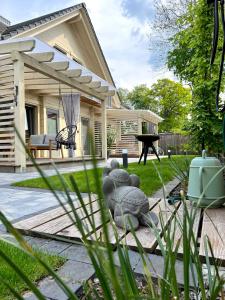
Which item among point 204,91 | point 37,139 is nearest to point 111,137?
point 37,139

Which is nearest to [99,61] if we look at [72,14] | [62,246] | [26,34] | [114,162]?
[72,14]

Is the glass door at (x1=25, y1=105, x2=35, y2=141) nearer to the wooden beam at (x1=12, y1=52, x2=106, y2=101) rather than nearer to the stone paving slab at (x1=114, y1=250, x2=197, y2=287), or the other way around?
the wooden beam at (x1=12, y1=52, x2=106, y2=101)

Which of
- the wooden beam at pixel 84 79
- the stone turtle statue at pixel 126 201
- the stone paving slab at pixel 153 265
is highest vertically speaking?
the wooden beam at pixel 84 79

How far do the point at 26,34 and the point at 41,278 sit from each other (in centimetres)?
936

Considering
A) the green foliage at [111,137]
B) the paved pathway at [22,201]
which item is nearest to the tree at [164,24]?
the green foliage at [111,137]

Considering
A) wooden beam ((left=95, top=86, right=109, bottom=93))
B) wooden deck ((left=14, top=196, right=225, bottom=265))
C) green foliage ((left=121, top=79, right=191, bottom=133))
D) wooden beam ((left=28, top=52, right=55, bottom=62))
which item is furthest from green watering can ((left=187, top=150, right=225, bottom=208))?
green foliage ((left=121, top=79, right=191, bottom=133))

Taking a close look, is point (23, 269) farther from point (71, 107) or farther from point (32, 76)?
point (71, 107)

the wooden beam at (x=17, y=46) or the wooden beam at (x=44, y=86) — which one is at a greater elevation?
the wooden beam at (x=17, y=46)

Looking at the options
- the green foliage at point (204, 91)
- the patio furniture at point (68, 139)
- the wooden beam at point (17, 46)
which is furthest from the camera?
the patio furniture at point (68, 139)

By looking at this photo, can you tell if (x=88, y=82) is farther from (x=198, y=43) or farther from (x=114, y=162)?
(x=114, y=162)

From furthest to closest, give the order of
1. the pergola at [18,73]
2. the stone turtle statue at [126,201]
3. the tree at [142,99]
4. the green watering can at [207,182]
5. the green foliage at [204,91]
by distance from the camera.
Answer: the tree at [142,99] < the pergola at [18,73] < the green foliage at [204,91] < the green watering can at [207,182] < the stone turtle statue at [126,201]

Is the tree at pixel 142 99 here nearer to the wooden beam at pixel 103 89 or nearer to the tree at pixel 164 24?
the tree at pixel 164 24

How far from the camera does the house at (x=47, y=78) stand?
626cm

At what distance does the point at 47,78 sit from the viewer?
8.38 metres
